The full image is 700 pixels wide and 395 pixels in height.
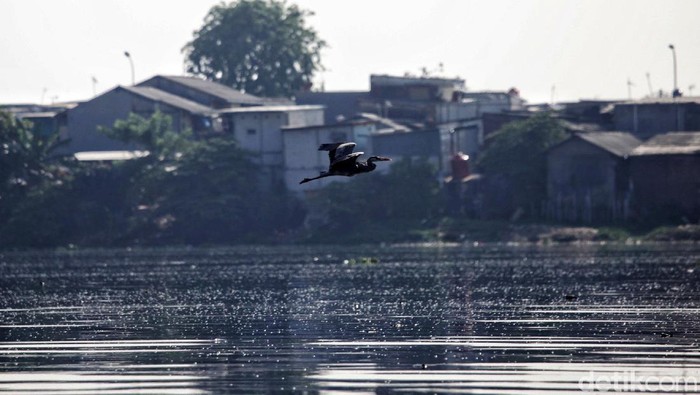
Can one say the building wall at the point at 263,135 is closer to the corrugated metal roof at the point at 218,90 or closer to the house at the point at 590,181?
the corrugated metal roof at the point at 218,90

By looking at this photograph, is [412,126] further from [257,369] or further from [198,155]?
[257,369]

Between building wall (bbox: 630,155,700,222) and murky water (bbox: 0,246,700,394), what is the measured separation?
923 cm

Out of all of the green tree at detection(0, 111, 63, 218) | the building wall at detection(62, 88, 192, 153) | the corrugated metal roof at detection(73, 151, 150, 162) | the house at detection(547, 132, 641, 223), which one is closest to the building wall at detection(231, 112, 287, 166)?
the corrugated metal roof at detection(73, 151, 150, 162)

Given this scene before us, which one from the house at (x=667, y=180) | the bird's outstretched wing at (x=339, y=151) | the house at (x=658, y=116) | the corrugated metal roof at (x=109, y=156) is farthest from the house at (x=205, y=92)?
the bird's outstretched wing at (x=339, y=151)

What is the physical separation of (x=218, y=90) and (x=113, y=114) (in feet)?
28.9

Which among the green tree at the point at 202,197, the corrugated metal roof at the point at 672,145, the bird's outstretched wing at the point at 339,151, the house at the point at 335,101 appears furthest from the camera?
the house at the point at 335,101

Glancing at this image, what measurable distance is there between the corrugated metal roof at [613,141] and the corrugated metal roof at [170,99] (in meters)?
25.1

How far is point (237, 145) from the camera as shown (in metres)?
76.8

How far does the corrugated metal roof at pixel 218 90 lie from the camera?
289ft

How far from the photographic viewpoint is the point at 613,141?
70.8 meters

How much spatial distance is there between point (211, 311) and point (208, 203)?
34771 mm

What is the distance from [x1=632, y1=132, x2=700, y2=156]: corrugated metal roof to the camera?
6856 centimetres

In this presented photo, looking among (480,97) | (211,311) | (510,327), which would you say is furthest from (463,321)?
(480,97)

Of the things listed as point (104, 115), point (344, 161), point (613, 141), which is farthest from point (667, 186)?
point (344, 161)
